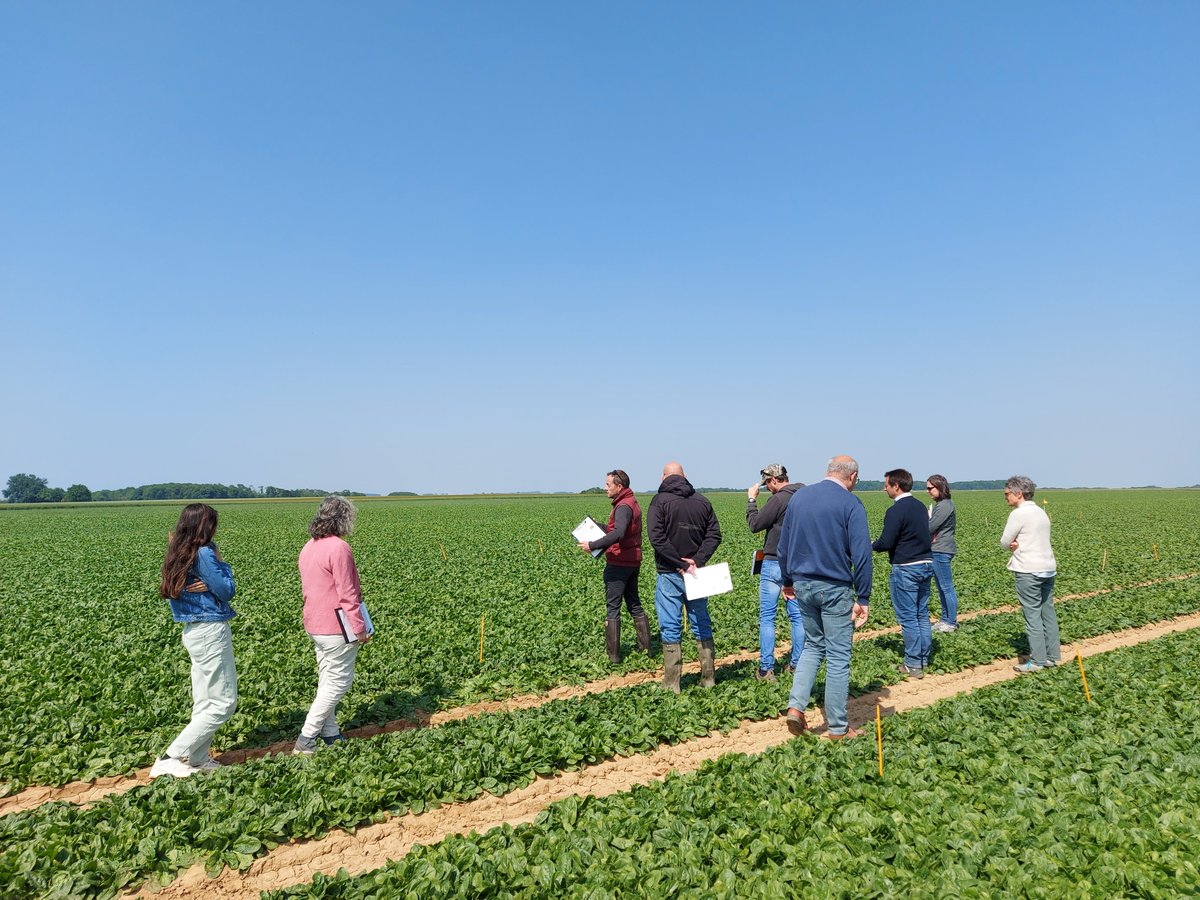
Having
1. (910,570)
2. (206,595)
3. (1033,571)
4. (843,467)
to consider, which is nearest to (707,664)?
(843,467)

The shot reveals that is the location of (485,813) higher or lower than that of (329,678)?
lower

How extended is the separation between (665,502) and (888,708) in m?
3.76

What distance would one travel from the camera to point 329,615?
21.5ft

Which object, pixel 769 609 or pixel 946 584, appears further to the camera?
pixel 946 584

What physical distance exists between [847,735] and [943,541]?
599 centimetres

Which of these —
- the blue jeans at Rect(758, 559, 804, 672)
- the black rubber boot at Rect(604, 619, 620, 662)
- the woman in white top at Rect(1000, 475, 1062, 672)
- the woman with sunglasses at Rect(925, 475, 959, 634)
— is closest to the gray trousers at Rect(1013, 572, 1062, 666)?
the woman in white top at Rect(1000, 475, 1062, 672)

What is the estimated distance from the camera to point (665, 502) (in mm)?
7891

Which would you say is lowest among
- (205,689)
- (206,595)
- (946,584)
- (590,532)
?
(946,584)

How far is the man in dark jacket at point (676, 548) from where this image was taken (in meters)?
7.80

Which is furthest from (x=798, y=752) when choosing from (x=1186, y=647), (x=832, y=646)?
A: (x=1186, y=647)

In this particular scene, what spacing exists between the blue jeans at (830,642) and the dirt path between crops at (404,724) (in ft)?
8.77

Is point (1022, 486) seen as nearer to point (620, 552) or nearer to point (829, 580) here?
point (829, 580)

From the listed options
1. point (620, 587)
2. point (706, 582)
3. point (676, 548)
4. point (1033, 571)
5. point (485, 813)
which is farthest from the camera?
point (620, 587)

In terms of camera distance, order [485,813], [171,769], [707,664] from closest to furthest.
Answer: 1. [485,813]
2. [171,769]
3. [707,664]
